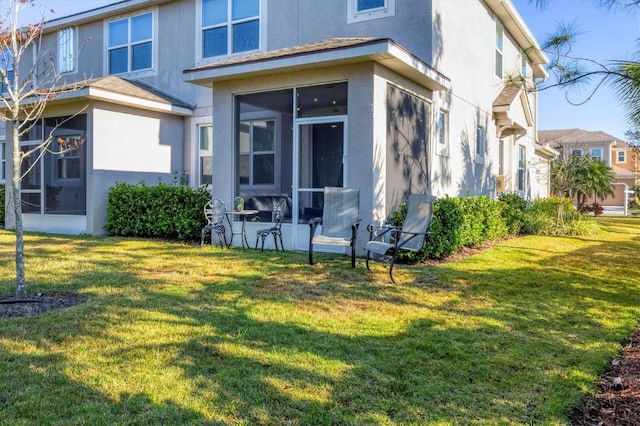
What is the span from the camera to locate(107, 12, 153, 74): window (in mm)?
14531

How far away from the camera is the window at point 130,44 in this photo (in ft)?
47.7

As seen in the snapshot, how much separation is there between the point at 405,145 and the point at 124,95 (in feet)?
23.4

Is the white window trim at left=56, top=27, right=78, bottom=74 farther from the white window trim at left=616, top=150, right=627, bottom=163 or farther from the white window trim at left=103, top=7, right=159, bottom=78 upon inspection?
the white window trim at left=616, top=150, right=627, bottom=163

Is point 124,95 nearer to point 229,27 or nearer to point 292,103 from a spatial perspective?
point 229,27

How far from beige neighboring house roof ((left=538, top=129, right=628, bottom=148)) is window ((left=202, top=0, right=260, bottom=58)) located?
3782 centimetres

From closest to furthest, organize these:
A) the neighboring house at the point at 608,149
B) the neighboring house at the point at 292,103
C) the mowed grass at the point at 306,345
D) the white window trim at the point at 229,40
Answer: the mowed grass at the point at 306,345 → the neighboring house at the point at 292,103 → the white window trim at the point at 229,40 → the neighboring house at the point at 608,149

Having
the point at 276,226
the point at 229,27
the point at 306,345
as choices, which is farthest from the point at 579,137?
the point at 306,345

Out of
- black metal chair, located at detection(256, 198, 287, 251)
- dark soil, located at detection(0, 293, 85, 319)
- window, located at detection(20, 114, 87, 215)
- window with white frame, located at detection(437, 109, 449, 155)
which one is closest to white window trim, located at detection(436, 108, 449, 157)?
window with white frame, located at detection(437, 109, 449, 155)

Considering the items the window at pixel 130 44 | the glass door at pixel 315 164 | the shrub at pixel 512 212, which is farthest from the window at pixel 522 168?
the window at pixel 130 44

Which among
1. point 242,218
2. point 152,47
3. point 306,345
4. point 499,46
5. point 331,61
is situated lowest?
point 306,345

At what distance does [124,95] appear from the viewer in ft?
39.0

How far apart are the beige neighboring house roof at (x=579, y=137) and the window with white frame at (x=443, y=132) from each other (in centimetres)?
3603

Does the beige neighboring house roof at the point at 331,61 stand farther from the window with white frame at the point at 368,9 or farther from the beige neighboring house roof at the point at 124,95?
the beige neighboring house roof at the point at 124,95

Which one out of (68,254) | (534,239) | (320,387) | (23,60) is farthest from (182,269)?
(23,60)
